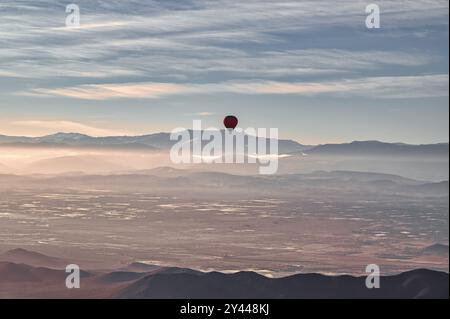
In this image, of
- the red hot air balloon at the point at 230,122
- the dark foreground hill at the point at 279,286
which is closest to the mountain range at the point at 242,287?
the dark foreground hill at the point at 279,286

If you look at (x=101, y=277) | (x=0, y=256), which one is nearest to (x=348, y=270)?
(x=101, y=277)
